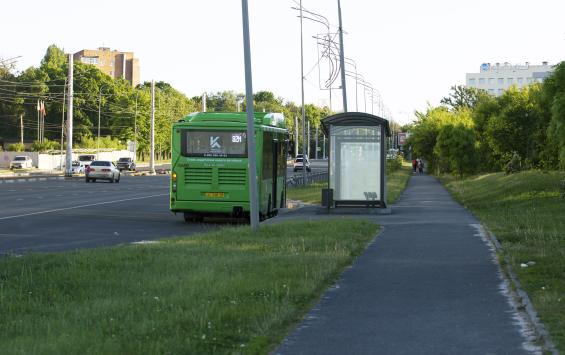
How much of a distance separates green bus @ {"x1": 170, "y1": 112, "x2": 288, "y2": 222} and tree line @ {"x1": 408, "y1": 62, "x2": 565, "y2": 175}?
1041 cm

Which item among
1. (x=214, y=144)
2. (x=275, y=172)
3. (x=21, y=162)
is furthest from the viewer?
(x=21, y=162)

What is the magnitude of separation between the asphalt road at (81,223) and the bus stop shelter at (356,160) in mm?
5400

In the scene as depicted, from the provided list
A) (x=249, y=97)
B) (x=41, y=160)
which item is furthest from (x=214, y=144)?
(x=41, y=160)

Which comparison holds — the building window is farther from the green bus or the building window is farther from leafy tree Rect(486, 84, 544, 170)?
the green bus

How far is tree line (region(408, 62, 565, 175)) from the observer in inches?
1334

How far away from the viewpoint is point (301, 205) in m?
37.1

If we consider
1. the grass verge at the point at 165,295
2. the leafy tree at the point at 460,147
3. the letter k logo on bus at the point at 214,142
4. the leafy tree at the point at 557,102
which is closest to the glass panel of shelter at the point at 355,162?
the letter k logo on bus at the point at 214,142

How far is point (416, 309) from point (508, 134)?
1841 inches

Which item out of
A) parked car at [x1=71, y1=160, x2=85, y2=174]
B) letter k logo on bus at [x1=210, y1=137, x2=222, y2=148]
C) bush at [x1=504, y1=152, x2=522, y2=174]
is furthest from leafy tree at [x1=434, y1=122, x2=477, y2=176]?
letter k logo on bus at [x1=210, y1=137, x2=222, y2=148]

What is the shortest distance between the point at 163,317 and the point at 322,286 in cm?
336

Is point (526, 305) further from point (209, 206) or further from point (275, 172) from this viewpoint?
point (275, 172)

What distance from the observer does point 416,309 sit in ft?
34.0

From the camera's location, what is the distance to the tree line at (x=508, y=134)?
33.9m

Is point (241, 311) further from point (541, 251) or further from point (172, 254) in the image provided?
point (541, 251)
